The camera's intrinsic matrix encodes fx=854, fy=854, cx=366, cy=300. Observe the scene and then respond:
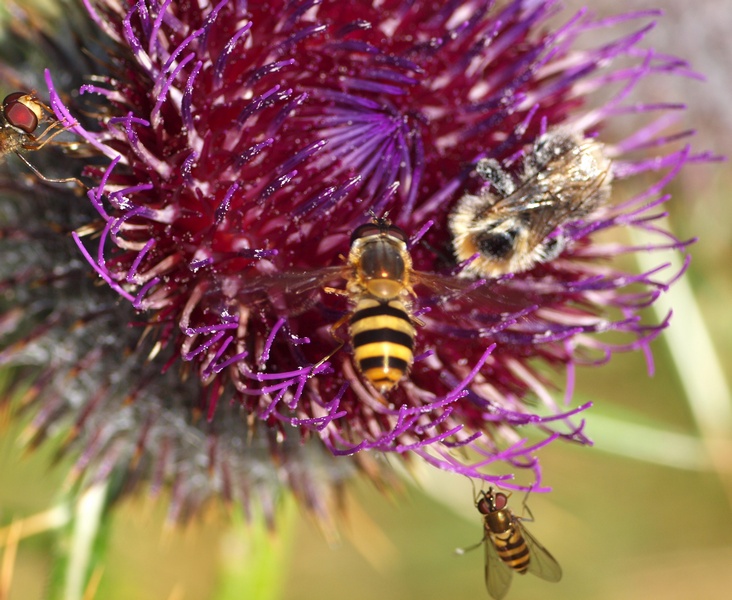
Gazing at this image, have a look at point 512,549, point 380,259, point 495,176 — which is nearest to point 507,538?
point 512,549

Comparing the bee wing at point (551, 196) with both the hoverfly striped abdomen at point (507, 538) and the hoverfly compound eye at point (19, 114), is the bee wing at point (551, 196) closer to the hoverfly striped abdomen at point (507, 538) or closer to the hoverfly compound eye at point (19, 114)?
the hoverfly striped abdomen at point (507, 538)

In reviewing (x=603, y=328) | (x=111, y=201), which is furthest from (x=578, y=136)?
(x=111, y=201)

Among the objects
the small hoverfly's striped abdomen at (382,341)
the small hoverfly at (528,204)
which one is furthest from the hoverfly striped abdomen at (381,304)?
the small hoverfly at (528,204)

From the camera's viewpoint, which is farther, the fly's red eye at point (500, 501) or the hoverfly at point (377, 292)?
the fly's red eye at point (500, 501)

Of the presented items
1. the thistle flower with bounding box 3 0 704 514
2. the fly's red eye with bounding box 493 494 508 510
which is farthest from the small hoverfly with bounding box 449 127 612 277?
the fly's red eye with bounding box 493 494 508 510

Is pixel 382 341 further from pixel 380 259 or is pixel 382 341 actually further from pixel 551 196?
pixel 551 196
